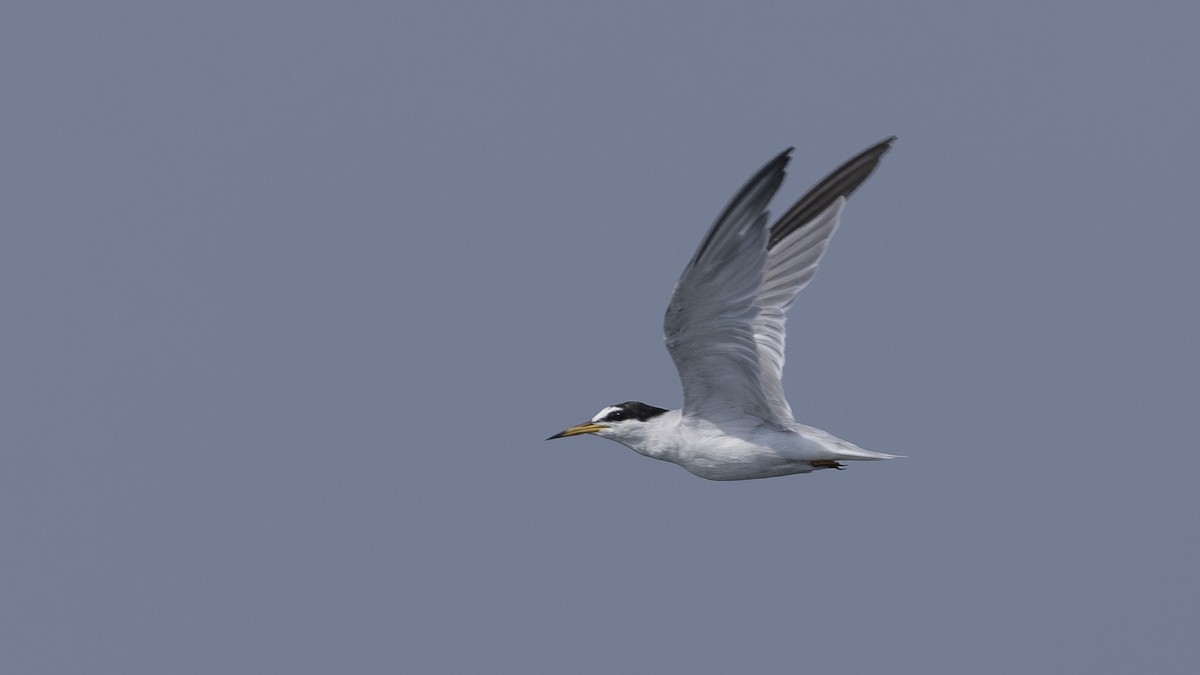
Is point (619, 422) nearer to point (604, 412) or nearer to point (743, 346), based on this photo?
point (604, 412)

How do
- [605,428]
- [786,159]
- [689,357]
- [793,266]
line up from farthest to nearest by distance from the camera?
1. [793,266]
2. [605,428]
3. [689,357]
4. [786,159]

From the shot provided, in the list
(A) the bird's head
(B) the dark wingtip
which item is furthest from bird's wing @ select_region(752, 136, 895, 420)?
(A) the bird's head

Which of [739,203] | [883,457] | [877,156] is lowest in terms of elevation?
[883,457]

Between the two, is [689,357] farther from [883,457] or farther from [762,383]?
[883,457]

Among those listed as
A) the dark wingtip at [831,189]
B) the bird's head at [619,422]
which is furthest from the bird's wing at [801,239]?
the bird's head at [619,422]

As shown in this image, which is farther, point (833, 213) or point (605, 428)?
point (833, 213)

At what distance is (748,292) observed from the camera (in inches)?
445

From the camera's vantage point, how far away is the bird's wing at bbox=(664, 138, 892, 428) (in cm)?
1090

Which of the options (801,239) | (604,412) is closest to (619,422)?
(604,412)

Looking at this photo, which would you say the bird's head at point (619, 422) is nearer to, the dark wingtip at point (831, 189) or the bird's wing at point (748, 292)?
the bird's wing at point (748, 292)

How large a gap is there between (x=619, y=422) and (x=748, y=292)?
2398 mm

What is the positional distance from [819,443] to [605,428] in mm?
2108

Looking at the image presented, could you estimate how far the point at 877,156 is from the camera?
13953 mm

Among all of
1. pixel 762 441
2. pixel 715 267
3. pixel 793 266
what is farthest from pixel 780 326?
pixel 715 267
